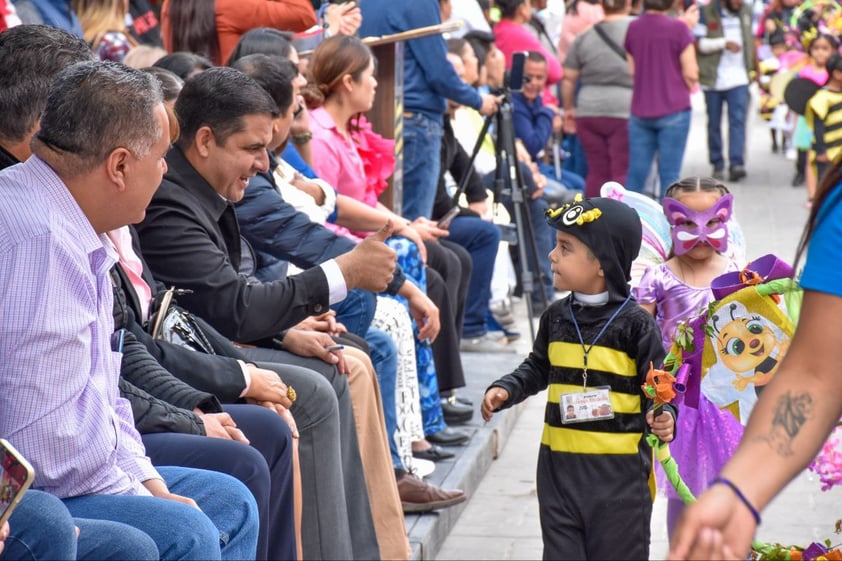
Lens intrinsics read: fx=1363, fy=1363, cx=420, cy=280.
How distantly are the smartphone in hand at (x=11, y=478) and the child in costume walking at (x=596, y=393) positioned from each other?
1658mm

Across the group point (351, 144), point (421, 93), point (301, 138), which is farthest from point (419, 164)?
point (301, 138)

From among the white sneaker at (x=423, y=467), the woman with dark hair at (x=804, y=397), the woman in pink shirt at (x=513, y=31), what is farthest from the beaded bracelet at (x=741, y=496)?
the woman in pink shirt at (x=513, y=31)

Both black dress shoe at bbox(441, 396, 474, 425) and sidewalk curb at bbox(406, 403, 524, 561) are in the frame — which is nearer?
sidewalk curb at bbox(406, 403, 524, 561)

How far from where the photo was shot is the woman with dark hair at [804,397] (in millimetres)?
1767

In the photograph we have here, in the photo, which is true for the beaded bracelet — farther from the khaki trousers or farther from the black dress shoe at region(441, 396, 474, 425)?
the black dress shoe at region(441, 396, 474, 425)

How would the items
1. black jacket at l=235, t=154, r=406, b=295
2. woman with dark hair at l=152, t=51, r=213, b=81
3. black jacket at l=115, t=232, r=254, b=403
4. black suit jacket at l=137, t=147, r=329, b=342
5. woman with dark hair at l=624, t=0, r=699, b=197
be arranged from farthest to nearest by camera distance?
woman with dark hair at l=624, t=0, r=699, b=197 < woman with dark hair at l=152, t=51, r=213, b=81 < black jacket at l=235, t=154, r=406, b=295 < black suit jacket at l=137, t=147, r=329, b=342 < black jacket at l=115, t=232, r=254, b=403

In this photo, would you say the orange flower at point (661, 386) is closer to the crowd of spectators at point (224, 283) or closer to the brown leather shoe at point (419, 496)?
the crowd of spectators at point (224, 283)

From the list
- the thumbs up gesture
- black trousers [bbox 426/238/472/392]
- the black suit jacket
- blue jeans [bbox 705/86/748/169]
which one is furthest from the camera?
blue jeans [bbox 705/86/748/169]

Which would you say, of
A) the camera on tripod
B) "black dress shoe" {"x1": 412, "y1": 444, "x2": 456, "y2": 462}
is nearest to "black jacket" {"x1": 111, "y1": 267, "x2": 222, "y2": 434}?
"black dress shoe" {"x1": 412, "y1": 444, "x2": 456, "y2": 462}

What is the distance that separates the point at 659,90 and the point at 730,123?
3393 mm

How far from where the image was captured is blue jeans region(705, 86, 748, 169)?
13.4 meters

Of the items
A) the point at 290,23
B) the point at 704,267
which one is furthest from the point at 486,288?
the point at 704,267

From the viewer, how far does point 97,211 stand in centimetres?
290

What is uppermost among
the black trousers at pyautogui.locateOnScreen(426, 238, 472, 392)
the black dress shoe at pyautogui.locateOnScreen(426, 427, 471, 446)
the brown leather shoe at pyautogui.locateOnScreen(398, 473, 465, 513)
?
the black trousers at pyautogui.locateOnScreen(426, 238, 472, 392)
